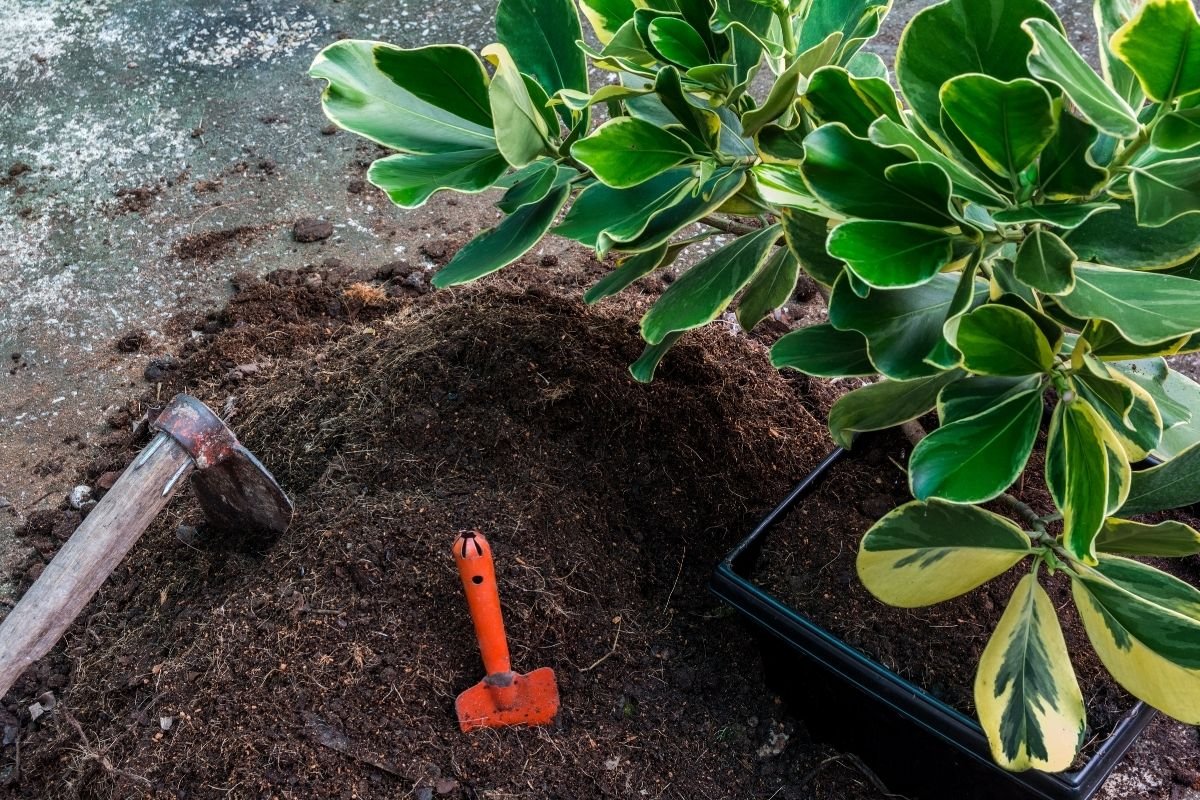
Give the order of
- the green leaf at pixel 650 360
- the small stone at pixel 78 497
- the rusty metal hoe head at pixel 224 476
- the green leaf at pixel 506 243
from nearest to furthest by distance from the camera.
→ the green leaf at pixel 506 243
the green leaf at pixel 650 360
the rusty metal hoe head at pixel 224 476
the small stone at pixel 78 497

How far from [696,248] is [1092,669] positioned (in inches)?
57.1

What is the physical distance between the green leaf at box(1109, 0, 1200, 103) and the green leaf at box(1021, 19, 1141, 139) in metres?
0.03

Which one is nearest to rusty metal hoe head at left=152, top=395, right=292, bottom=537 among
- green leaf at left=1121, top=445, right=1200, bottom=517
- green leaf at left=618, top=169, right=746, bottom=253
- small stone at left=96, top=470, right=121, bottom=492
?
small stone at left=96, top=470, right=121, bottom=492

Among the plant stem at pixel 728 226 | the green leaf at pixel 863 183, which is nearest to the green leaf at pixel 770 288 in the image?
the plant stem at pixel 728 226

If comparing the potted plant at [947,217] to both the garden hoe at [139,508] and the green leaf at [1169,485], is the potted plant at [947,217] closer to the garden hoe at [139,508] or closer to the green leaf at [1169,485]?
the green leaf at [1169,485]

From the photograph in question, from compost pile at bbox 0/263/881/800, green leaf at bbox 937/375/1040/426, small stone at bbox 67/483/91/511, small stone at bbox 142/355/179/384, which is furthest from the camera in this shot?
small stone at bbox 142/355/179/384

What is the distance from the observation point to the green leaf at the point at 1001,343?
0.94 m

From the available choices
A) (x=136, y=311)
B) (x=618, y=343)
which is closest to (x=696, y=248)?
(x=618, y=343)

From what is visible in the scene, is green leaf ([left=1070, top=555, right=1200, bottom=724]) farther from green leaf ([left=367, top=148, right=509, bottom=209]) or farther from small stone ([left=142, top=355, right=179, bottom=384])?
small stone ([left=142, top=355, right=179, bottom=384])

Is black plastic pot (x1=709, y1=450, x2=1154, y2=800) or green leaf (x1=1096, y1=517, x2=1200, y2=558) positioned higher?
green leaf (x1=1096, y1=517, x2=1200, y2=558)

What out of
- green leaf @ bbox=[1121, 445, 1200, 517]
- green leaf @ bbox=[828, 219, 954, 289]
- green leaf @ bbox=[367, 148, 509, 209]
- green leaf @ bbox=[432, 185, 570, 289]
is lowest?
green leaf @ bbox=[1121, 445, 1200, 517]

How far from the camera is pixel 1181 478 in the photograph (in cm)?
112

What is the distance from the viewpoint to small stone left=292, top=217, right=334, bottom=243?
2486 mm

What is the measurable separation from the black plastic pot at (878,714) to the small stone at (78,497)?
129cm
